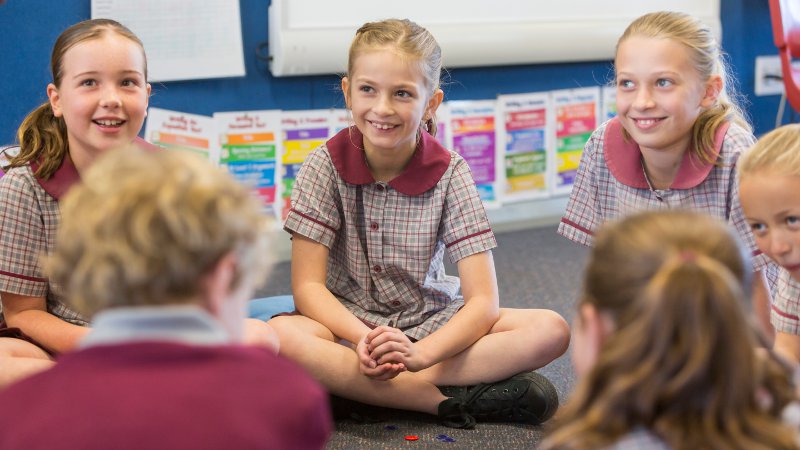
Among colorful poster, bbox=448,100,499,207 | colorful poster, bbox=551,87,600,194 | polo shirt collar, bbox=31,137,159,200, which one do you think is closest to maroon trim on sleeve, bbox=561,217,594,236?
polo shirt collar, bbox=31,137,159,200

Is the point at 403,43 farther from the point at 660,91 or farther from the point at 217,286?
the point at 217,286

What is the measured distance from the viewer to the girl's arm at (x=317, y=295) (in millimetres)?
1568

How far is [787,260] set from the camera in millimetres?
1256

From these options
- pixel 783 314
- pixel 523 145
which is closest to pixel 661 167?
pixel 783 314

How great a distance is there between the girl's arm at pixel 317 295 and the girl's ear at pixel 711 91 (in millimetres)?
655

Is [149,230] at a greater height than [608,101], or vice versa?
[608,101]

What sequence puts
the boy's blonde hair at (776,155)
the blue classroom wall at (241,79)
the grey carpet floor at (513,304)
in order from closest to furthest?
the boy's blonde hair at (776,155) < the grey carpet floor at (513,304) < the blue classroom wall at (241,79)

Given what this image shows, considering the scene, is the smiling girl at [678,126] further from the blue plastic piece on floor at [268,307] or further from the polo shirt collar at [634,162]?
the blue plastic piece on floor at [268,307]

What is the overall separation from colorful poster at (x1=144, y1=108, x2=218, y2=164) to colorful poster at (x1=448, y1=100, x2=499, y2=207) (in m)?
0.69

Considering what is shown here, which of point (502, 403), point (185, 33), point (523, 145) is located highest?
point (185, 33)

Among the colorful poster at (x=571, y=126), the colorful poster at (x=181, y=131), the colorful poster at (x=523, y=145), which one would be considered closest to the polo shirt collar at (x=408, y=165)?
the colorful poster at (x=181, y=131)

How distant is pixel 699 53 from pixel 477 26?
114 centimetres

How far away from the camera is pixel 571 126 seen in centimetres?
298

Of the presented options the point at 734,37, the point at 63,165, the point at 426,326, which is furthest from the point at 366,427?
the point at 734,37
